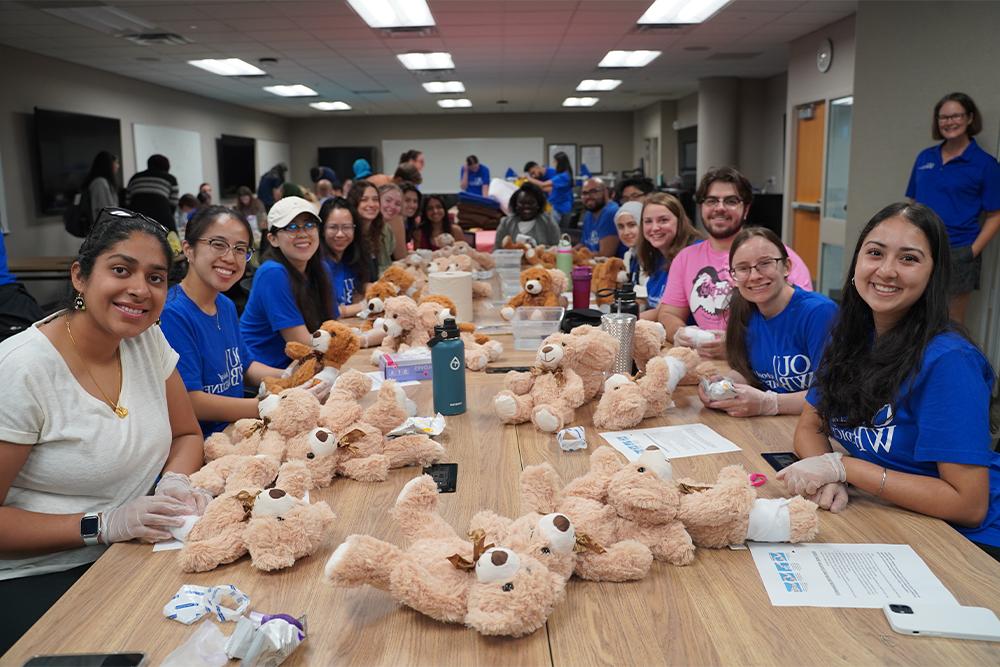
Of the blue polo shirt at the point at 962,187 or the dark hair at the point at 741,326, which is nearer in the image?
the dark hair at the point at 741,326

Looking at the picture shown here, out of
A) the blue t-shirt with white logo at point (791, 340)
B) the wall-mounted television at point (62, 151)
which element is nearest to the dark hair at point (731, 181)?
the blue t-shirt with white logo at point (791, 340)

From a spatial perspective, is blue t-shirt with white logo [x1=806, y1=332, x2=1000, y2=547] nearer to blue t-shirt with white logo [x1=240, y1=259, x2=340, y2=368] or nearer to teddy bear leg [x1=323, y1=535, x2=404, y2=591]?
teddy bear leg [x1=323, y1=535, x2=404, y2=591]

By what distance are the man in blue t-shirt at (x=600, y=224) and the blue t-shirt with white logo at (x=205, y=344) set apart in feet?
12.9

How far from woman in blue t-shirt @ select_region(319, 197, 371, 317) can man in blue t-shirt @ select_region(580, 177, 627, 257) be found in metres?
2.36

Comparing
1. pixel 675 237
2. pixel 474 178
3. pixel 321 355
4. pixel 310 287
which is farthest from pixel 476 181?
pixel 321 355

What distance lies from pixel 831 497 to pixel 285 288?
2.26 metres

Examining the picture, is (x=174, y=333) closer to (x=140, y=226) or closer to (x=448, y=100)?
(x=140, y=226)

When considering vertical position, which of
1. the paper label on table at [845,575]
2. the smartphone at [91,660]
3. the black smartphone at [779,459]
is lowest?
the smartphone at [91,660]

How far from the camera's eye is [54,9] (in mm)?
6152

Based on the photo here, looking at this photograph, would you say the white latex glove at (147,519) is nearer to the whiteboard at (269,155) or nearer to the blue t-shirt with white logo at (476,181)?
the blue t-shirt with white logo at (476,181)

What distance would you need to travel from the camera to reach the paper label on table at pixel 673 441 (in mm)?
1715

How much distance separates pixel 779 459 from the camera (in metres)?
1.65

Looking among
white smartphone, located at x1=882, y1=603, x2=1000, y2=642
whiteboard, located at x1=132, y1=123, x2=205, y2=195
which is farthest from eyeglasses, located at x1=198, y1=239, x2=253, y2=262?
whiteboard, located at x1=132, y1=123, x2=205, y2=195

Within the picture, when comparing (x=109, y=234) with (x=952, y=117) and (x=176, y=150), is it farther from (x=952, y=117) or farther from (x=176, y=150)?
(x=176, y=150)
